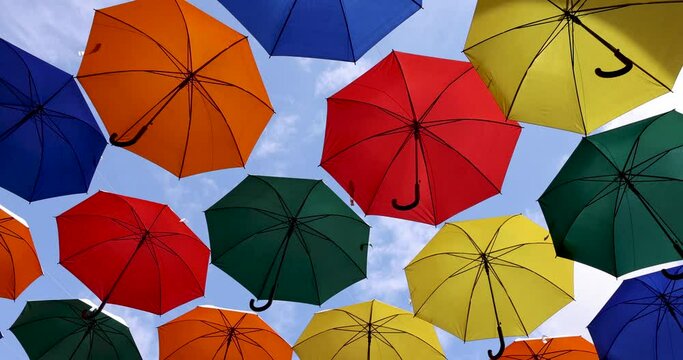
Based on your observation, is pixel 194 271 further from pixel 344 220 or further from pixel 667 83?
pixel 667 83

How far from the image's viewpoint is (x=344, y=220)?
8.77 metres

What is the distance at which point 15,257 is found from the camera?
31.0 ft

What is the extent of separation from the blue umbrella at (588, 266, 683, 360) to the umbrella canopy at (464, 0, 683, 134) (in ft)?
14.0

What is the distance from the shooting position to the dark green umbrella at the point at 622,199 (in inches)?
273

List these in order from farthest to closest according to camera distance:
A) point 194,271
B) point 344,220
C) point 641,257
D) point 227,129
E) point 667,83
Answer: point 194,271 < point 344,220 < point 227,129 < point 641,257 < point 667,83

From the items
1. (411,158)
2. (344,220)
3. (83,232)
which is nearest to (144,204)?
(83,232)

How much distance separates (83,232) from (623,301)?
10.4 meters

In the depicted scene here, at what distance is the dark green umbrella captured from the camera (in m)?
6.93

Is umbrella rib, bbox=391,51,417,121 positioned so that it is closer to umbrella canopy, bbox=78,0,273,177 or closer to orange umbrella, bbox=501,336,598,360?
umbrella canopy, bbox=78,0,273,177

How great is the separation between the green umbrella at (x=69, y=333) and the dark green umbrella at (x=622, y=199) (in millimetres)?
8899

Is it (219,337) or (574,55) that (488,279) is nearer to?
(574,55)

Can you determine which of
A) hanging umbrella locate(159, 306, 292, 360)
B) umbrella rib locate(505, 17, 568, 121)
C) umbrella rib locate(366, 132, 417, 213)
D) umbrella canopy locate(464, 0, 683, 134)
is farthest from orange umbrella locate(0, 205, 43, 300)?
umbrella rib locate(505, 17, 568, 121)

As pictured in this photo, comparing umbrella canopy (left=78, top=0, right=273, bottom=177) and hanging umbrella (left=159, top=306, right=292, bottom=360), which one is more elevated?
umbrella canopy (left=78, top=0, right=273, bottom=177)

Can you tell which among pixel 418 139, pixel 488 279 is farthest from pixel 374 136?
pixel 488 279
